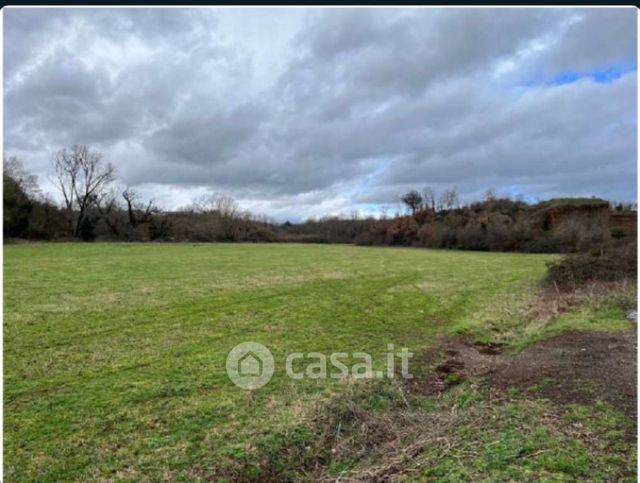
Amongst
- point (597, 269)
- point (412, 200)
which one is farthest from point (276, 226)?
point (597, 269)

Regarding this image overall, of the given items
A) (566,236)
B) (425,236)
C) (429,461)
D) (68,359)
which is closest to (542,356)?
(429,461)

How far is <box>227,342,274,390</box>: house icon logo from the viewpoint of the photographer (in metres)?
6.80

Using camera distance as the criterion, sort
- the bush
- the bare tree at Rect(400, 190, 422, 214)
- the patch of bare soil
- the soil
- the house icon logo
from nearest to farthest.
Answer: the patch of bare soil < the soil < the house icon logo < the bush < the bare tree at Rect(400, 190, 422, 214)

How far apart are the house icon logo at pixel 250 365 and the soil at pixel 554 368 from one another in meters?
2.37

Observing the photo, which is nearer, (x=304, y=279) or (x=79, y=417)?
(x=79, y=417)

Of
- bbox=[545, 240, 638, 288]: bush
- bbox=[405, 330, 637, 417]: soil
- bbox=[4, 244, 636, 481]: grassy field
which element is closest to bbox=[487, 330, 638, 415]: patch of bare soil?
bbox=[405, 330, 637, 417]: soil

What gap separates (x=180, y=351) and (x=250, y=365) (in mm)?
1516

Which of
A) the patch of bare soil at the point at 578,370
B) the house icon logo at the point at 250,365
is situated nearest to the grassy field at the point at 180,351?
the house icon logo at the point at 250,365

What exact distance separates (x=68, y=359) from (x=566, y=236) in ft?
169

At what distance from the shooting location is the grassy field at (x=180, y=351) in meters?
4.62

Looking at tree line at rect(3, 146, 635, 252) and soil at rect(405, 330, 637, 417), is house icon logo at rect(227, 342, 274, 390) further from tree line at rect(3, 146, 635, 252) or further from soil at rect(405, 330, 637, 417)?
tree line at rect(3, 146, 635, 252)

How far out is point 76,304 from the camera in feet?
40.3

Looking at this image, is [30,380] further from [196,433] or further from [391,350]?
[391,350]

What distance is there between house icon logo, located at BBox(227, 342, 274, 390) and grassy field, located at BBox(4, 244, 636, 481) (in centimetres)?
19
